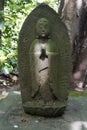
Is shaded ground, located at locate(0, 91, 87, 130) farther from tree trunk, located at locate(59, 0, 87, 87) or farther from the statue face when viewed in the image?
tree trunk, located at locate(59, 0, 87, 87)

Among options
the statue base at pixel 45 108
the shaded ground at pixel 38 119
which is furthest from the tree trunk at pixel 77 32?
the statue base at pixel 45 108

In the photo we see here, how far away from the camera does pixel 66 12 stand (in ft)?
16.9

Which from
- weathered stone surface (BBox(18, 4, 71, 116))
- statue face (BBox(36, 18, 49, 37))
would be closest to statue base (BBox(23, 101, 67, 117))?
weathered stone surface (BBox(18, 4, 71, 116))

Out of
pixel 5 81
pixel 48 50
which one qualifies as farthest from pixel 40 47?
pixel 5 81

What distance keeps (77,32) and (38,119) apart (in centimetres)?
237

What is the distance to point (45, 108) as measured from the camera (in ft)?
10.9

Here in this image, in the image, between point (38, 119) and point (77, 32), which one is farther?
point (77, 32)

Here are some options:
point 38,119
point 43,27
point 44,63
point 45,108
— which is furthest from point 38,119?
point 43,27

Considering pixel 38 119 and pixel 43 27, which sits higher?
pixel 43 27

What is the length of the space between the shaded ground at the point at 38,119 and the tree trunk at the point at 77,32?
5.35 ft

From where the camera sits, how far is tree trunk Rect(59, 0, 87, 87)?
5.14 m

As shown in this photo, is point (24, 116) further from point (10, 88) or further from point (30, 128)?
point (10, 88)

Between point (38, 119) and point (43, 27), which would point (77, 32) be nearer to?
point (43, 27)

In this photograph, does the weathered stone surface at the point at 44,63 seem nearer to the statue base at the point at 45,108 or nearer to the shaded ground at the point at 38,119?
the statue base at the point at 45,108
